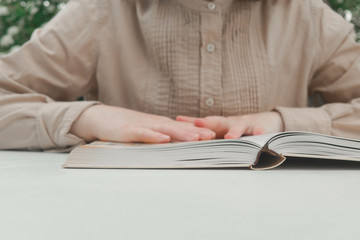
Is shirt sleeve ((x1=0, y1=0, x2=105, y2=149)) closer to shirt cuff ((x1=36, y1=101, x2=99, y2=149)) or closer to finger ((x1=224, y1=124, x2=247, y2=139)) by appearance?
shirt cuff ((x1=36, y1=101, x2=99, y2=149))

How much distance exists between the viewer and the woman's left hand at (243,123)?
2.58 feet

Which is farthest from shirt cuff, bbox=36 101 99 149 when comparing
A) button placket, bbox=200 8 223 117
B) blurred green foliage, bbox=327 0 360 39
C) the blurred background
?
the blurred background

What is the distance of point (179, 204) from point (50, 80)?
0.72 metres

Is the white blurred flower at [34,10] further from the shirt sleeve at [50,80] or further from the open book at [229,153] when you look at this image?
the open book at [229,153]

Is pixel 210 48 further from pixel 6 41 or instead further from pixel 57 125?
pixel 6 41

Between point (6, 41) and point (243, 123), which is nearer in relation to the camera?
point (243, 123)

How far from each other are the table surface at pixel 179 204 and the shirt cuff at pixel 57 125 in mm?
263

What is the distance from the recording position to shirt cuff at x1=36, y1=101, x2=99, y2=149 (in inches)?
31.5

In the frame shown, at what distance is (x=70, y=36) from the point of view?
0.98 m

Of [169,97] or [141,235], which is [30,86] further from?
[141,235]

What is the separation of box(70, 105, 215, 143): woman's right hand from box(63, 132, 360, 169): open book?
0.34 ft

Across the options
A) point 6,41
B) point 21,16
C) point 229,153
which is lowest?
point 6,41

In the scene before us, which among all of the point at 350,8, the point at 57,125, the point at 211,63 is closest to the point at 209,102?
the point at 211,63

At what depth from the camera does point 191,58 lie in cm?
97
